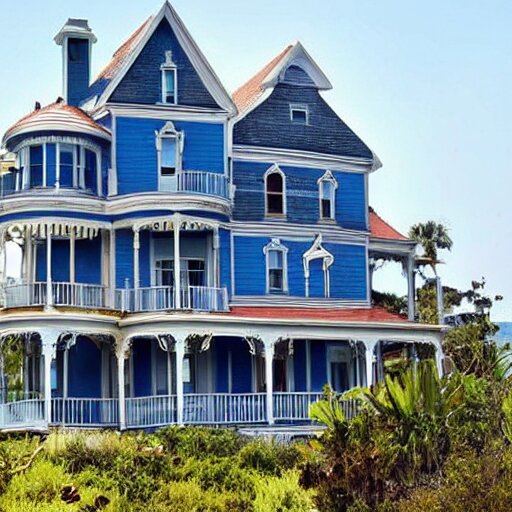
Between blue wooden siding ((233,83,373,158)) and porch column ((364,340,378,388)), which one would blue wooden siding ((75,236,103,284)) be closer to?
blue wooden siding ((233,83,373,158))

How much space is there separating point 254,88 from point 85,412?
13.3 metres

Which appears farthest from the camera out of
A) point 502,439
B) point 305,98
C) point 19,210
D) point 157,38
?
point 305,98

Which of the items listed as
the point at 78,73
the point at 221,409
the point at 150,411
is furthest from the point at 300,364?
the point at 78,73

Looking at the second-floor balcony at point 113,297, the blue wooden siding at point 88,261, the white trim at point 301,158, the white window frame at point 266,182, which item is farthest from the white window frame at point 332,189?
the blue wooden siding at point 88,261

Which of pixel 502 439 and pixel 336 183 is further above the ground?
pixel 336 183

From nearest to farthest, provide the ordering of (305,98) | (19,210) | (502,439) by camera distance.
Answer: (502,439), (19,210), (305,98)

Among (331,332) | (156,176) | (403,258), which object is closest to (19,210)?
(156,176)

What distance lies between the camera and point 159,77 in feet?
133

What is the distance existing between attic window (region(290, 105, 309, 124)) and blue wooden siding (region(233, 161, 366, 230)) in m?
1.63

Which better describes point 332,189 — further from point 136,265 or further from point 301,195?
point 136,265

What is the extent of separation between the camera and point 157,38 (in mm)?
40938

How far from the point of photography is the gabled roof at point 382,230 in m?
44.7

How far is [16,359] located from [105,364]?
4803mm

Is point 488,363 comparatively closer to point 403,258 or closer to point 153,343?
point 153,343
